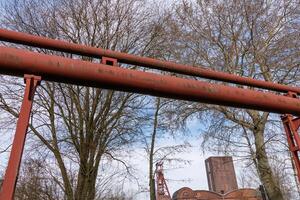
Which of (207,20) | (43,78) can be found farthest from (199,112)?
(43,78)

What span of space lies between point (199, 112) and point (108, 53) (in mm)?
11744

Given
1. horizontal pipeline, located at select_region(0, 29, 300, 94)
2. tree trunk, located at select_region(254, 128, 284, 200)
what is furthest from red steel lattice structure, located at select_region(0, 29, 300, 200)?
tree trunk, located at select_region(254, 128, 284, 200)

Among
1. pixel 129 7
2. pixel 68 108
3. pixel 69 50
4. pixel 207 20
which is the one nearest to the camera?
pixel 69 50

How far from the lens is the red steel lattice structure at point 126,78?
3.54 m

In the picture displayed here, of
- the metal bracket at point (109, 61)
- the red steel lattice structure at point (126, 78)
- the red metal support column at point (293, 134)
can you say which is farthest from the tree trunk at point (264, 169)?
the metal bracket at point (109, 61)

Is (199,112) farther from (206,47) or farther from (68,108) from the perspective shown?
(68,108)

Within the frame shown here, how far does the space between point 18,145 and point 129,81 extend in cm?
130

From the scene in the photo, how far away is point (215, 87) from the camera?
4.35 metres

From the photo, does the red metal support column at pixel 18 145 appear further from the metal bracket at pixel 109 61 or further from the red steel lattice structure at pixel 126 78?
the metal bracket at pixel 109 61

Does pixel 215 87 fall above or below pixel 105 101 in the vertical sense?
below

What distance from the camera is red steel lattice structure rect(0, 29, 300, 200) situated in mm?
3537

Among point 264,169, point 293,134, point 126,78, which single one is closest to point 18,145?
point 126,78

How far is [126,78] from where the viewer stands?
154 inches

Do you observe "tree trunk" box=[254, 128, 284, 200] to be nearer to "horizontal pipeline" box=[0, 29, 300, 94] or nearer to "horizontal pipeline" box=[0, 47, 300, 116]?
"horizontal pipeline" box=[0, 29, 300, 94]
